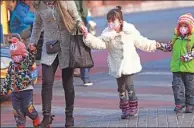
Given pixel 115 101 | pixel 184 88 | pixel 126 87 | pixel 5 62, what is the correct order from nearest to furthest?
pixel 184 88 < pixel 126 87 < pixel 115 101 < pixel 5 62

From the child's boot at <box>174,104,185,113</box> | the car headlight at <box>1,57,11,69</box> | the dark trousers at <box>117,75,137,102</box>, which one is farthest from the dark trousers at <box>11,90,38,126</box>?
the car headlight at <box>1,57,11,69</box>

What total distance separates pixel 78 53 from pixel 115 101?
280 centimetres

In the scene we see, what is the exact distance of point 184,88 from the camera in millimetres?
7176

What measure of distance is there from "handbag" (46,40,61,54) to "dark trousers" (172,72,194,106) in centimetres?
153

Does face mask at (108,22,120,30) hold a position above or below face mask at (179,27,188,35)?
above

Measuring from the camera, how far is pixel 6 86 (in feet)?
24.6

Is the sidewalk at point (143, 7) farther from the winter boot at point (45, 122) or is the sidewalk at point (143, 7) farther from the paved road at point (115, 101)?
the winter boot at point (45, 122)

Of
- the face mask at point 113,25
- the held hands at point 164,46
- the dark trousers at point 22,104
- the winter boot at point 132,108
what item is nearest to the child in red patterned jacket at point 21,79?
the dark trousers at point 22,104

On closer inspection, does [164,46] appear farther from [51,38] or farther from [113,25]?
[51,38]

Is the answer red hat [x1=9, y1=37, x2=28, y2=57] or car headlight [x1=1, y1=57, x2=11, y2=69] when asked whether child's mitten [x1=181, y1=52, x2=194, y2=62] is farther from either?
car headlight [x1=1, y1=57, x2=11, y2=69]

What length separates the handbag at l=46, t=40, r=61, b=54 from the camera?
24.0 feet

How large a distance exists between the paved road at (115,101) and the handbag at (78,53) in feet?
2.70

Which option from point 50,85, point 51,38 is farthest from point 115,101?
point 51,38

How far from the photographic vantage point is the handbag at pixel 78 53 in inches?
287
